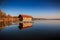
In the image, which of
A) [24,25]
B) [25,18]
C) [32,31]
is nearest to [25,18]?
[25,18]

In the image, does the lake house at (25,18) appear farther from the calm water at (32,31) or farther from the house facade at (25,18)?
the calm water at (32,31)

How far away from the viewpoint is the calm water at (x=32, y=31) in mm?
2850

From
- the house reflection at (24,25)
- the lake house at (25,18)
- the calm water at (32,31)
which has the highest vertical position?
the lake house at (25,18)

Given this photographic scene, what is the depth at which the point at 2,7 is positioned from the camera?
3068 mm

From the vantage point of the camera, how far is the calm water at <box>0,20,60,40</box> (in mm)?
2850

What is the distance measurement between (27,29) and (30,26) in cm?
21

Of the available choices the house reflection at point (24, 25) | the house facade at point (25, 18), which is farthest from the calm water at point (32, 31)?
the house facade at point (25, 18)

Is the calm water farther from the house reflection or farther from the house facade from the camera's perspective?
the house facade

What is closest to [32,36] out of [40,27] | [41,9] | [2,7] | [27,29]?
[27,29]

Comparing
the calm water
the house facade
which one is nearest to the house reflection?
the calm water

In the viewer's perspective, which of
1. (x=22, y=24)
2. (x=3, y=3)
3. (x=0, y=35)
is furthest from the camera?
(x=22, y=24)

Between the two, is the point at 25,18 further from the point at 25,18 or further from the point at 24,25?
the point at 24,25

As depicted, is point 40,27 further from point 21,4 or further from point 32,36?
point 21,4

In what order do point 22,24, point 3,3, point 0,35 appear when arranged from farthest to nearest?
point 22,24 < point 3,3 < point 0,35
